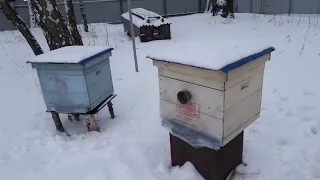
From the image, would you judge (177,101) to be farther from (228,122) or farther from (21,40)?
(21,40)

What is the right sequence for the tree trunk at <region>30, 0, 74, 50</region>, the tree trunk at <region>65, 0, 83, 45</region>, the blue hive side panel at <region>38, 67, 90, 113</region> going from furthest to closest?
the tree trunk at <region>65, 0, 83, 45</region> < the tree trunk at <region>30, 0, 74, 50</region> < the blue hive side panel at <region>38, 67, 90, 113</region>

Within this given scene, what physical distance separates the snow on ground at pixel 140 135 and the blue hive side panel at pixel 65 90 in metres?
0.36

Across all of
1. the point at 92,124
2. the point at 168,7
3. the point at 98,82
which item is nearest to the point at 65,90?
the point at 98,82

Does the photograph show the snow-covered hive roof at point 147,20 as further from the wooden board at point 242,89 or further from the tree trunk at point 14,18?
the wooden board at point 242,89

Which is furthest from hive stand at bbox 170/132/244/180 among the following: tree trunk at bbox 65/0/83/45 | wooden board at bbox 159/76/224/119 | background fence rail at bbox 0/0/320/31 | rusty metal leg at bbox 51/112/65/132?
background fence rail at bbox 0/0/320/31

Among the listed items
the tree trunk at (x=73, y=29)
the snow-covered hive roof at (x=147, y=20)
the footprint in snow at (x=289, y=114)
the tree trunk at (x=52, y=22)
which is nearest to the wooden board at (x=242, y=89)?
the footprint in snow at (x=289, y=114)

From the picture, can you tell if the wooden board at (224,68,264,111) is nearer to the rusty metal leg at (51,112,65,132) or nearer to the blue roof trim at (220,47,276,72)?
the blue roof trim at (220,47,276,72)

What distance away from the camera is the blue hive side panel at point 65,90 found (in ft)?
9.10

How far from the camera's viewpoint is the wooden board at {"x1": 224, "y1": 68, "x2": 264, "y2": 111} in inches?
74.9

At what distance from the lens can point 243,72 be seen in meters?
1.93

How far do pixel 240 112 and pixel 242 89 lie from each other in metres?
0.19

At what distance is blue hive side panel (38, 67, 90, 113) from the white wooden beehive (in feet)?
3.28

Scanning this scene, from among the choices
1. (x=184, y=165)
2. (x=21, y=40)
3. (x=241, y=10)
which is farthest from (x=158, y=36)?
(x=241, y=10)

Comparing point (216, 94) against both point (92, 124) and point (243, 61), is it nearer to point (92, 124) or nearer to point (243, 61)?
point (243, 61)
